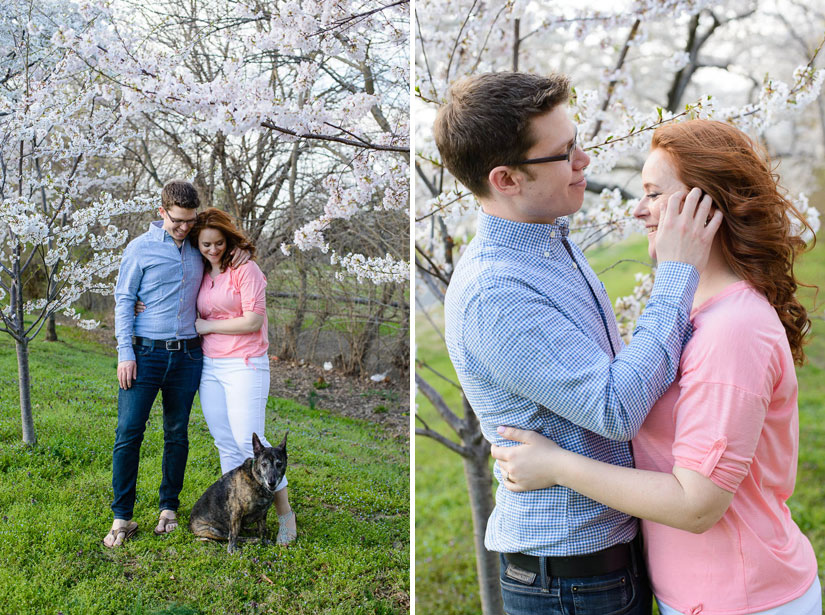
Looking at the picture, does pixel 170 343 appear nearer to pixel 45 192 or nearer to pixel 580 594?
pixel 45 192

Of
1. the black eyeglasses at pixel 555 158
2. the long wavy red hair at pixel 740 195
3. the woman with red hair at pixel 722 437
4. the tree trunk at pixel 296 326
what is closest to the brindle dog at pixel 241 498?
the tree trunk at pixel 296 326

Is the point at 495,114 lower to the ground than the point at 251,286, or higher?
higher

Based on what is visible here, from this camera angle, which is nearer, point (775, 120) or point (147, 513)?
point (147, 513)

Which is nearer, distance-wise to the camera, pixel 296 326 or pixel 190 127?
pixel 190 127

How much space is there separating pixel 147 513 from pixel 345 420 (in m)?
0.71

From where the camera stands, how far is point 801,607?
3.94 feet

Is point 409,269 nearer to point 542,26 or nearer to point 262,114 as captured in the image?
point 262,114

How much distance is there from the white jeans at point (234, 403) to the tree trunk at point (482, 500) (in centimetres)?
82

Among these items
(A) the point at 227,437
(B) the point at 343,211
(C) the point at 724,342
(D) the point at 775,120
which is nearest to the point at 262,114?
(B) the point at 343,211

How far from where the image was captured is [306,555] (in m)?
2.13

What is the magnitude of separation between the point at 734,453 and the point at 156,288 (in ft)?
5.40

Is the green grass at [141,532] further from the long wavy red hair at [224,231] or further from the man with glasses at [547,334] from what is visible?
the man with glasses at [547,334]

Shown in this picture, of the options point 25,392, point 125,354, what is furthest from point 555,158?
point 25,392

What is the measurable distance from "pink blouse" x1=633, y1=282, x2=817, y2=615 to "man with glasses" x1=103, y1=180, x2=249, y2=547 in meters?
1.41
